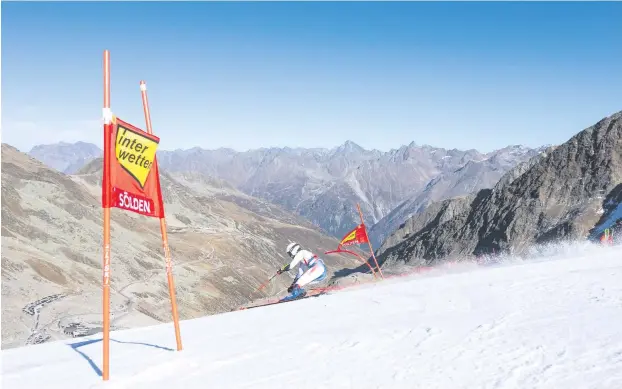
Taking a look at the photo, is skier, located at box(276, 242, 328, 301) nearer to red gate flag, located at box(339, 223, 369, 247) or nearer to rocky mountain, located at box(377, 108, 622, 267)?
red gate flag, located at box(339, 223, 369, 247)

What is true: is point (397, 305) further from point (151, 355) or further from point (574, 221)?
point (574, 221)

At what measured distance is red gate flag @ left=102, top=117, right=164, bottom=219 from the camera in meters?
8.37

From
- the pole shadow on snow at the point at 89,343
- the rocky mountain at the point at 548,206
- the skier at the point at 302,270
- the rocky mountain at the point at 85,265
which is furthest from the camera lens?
the rocky mountain at the point at 548,206

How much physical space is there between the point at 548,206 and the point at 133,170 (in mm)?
77069

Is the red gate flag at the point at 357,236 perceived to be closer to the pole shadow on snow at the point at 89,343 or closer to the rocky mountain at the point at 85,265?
the pole shadow on snow at the point at 89,343

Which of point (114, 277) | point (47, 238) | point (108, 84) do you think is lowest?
point (114, 277)

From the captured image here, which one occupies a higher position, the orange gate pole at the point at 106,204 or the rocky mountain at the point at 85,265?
the orange gate pole at the point at 106,204

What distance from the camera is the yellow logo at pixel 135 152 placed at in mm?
8508

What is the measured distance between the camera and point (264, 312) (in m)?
14.7

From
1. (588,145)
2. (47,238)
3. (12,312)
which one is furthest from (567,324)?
(47,238)

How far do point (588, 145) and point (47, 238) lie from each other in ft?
284

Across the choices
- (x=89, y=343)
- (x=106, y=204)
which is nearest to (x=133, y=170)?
(x=106, y=204)

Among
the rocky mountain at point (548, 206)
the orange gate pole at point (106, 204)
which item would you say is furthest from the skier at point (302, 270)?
the rocky mountain at point (548, 206)

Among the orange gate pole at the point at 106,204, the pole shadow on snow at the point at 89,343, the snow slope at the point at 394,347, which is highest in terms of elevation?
the orange gate pole at the point at 106,204
